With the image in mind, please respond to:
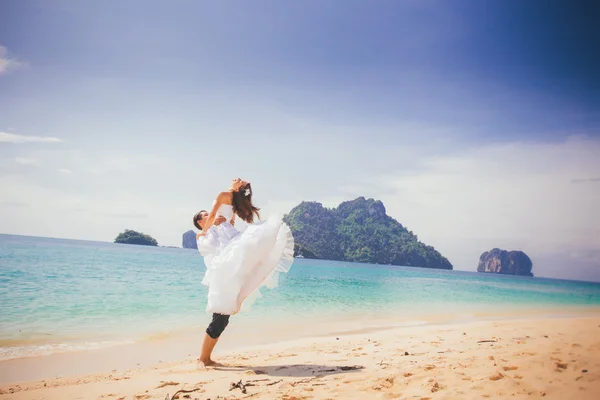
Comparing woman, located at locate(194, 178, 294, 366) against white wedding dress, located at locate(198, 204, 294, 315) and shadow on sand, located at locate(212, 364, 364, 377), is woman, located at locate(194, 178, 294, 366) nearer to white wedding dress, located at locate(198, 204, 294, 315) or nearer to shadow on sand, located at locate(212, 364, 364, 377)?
white wedding dress, located at locate(198, 204, 294, 315)

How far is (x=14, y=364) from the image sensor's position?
5.85 metres

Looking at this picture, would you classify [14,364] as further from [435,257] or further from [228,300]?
[435,257]

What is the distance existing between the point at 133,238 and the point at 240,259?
14801 cm

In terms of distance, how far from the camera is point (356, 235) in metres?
138

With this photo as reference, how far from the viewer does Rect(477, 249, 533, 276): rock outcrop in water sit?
572 feet

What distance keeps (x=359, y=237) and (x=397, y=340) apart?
131590 millimetres

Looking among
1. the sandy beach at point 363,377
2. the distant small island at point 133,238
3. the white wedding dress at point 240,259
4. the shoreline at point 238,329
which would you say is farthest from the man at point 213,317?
the distant small island at point 133,238

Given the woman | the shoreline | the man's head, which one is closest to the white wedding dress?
the woman

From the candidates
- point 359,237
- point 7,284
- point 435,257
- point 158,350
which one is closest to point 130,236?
point 359,237

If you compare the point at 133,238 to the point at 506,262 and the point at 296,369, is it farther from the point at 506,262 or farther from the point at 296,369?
the point at 506,262

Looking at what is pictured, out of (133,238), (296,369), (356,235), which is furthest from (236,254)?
(133,238)

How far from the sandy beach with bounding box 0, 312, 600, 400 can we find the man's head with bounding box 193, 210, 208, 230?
202cm

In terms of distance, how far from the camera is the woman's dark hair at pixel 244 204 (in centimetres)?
538

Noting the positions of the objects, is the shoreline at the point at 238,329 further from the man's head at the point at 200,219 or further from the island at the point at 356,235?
the island at the point at 356,235
